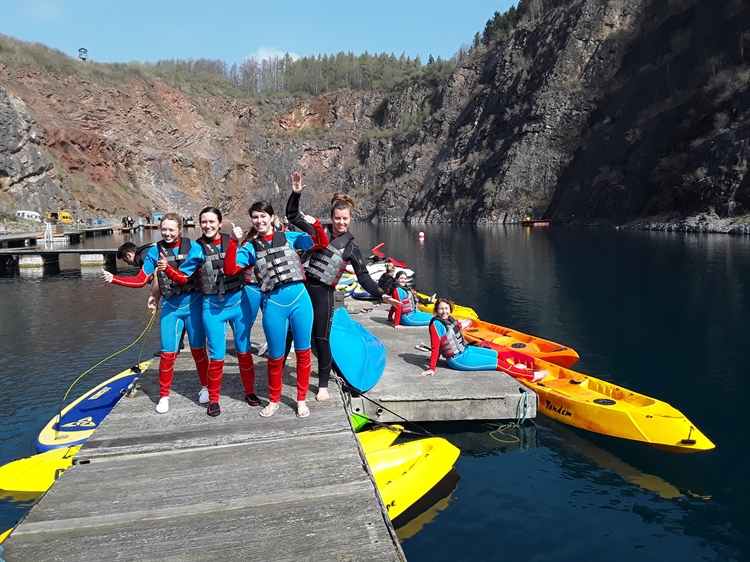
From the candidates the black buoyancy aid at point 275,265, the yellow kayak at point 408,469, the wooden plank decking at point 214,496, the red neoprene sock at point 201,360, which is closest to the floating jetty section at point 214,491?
the wooden plank decking at point 214,496

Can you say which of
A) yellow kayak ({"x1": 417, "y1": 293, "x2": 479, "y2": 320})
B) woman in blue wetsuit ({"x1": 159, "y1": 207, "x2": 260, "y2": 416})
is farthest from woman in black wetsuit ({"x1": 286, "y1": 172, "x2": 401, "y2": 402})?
yellow kayak ({"x1": 417, "y1": 293, "x2": 479, "y2": 320})

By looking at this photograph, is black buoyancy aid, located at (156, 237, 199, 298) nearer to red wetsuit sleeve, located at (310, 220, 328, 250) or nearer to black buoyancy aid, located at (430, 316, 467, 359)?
red wetsuit sleeve, located at (310, 220, 328, 250)

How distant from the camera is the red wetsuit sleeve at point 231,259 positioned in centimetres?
602

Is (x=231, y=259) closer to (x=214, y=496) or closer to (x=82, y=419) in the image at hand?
(x=214, y=496)

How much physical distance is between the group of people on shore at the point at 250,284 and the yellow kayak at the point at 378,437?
87 cm

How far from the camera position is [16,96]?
61812 millimetres

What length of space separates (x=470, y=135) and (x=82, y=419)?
74400 mm

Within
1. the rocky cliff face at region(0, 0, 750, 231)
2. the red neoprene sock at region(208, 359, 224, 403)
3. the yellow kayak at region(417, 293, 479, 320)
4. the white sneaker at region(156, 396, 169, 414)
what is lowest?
the yellow kayak at region(417, 293, 479, 320)

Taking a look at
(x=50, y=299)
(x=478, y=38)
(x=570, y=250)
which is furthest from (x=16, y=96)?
(x=478, y=38)

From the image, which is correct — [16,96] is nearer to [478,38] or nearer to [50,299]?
[50,299]

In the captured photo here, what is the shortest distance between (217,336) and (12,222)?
54.8 metres

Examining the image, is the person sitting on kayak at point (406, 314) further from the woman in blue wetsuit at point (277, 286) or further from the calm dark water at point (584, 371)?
the woman in blue wetsuit at point (277, 286)

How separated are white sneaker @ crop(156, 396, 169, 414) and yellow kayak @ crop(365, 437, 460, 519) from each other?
252cm

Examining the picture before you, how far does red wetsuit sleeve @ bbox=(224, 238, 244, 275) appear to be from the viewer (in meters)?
6.02
